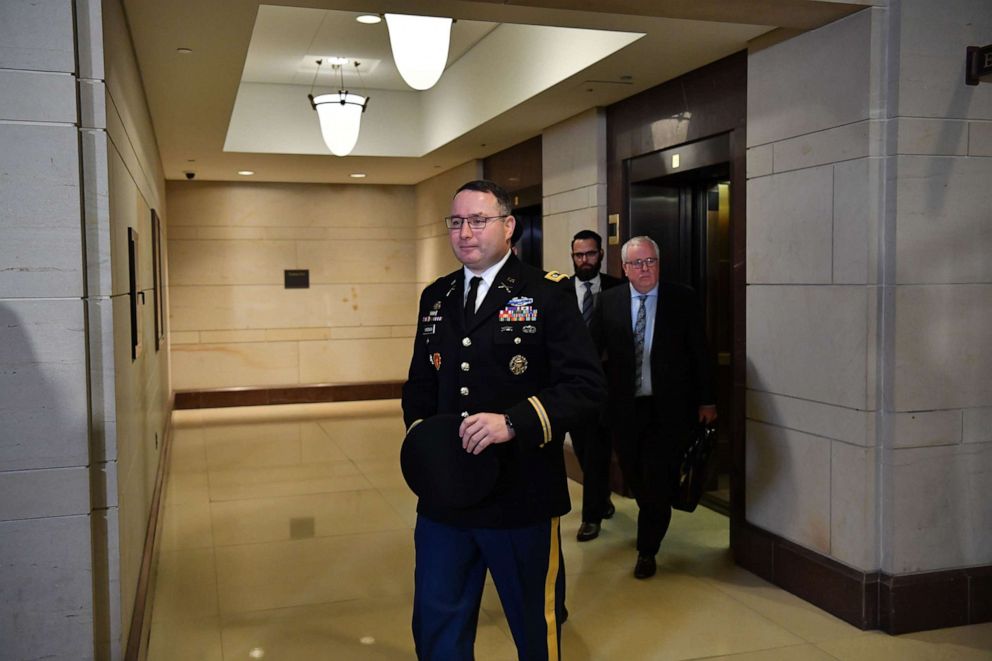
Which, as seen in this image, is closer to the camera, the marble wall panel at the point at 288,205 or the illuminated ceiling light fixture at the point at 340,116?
the illuminated ceiling light fixture at the point at 340,116

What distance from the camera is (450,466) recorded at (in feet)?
9.04

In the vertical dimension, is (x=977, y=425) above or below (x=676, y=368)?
below

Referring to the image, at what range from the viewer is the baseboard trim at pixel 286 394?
12008 mm

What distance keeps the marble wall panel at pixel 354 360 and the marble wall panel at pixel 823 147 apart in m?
A: 8.53

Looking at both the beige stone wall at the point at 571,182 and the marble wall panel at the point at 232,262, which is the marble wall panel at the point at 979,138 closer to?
the beige stone wall at the point at 571,182

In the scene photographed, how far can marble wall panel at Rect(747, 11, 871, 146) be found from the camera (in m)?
4.16

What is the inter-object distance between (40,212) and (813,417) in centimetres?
349

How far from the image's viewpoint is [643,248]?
191 inches

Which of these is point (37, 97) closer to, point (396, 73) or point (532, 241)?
point (396, 73)

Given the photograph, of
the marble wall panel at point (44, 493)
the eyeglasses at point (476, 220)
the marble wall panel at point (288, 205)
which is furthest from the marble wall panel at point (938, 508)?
the marble wall panel at point (288, 205)

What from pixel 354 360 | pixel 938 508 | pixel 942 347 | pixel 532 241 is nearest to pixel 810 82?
pixel 942 347

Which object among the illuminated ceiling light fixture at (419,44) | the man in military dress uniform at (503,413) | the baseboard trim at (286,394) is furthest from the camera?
the baseboard trim at (286,394)

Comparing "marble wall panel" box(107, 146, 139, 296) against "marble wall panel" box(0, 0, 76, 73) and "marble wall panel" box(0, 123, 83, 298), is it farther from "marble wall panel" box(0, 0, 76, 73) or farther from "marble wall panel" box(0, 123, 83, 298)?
"marble wall panel" box(0, 0, 76, 73)

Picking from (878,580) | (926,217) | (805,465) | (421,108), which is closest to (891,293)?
(926,217)
